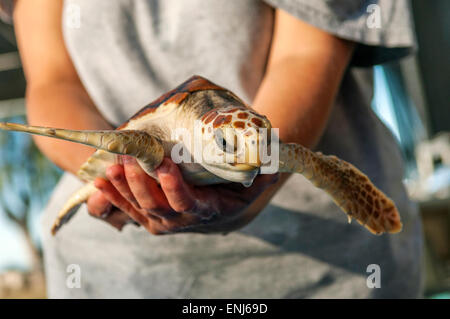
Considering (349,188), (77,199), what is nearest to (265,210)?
(349,188)

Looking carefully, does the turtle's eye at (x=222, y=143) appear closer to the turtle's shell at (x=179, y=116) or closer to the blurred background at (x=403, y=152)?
the turtle's shell at (x=179, y=116)

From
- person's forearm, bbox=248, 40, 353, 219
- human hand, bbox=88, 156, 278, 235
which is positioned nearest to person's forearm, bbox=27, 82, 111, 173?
human hand, bbox=88, 156, 278, 235

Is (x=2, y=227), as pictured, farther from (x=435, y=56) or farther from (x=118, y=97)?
(x=435, y=56)

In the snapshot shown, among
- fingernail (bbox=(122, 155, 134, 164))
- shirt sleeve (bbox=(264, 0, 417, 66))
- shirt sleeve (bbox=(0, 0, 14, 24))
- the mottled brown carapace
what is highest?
shirt sleeve (bbox=(0, 0, 14, 24))

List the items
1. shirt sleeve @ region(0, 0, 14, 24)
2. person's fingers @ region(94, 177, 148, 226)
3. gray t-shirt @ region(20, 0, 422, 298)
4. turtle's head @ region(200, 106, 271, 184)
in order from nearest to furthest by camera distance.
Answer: turtle's head @ region(200, 106, 271, 184), person's fingers @ region(94, 177, 148, 226), gray t-shirt @ region(20, 0, 422, 298), shirt sleeve @ region(0, 0, 14, 24)

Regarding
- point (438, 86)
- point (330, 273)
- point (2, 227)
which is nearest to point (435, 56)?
point (438, 86)

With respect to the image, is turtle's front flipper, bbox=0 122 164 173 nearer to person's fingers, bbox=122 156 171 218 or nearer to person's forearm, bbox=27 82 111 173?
person's fingers, bbox=122 156 171 218

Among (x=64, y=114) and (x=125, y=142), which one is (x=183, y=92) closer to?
(x=125, y=142)
